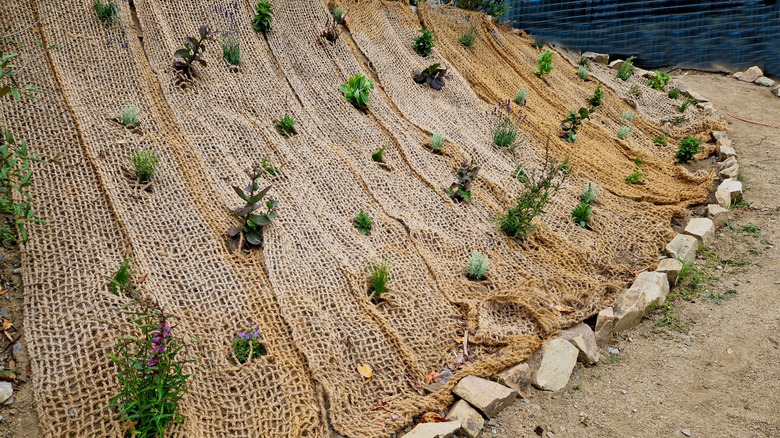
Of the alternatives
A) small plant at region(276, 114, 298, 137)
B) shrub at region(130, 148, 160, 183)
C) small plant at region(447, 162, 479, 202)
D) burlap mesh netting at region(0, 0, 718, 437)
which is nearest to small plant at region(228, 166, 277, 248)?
burlap mesh netting at region(0, 0, 718, 437)

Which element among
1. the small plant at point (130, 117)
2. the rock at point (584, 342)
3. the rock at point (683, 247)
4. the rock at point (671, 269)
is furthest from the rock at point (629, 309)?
the small plant at point (130, 117)

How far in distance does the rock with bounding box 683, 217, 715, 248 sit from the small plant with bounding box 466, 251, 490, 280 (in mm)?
2125

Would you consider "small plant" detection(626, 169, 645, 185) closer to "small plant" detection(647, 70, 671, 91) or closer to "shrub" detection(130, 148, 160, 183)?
"small plant" detection(647, 70, 671, 91)

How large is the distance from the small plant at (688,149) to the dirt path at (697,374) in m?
1.73

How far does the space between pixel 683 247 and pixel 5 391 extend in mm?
4820

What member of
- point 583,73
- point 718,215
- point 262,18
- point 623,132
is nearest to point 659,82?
point 583,73

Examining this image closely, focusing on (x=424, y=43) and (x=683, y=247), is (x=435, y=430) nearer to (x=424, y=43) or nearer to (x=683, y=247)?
(x=683, y=247)

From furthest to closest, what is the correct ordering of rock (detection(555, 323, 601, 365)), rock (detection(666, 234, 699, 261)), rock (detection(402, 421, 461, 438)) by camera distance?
rock (detection(666, 234, 699, 261)) → rock (detection(555, 323, 601, 365)) → rock (detection(402, 421, 461, 438))

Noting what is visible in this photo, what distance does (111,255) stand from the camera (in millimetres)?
3107

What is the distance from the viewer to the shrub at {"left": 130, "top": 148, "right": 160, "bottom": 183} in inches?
142

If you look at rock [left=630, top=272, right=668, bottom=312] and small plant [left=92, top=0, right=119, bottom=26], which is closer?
rock [left=630, top=272, right=668, bottom=312]

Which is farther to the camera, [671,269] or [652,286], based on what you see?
[671,269]

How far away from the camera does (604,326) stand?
11.9 feet

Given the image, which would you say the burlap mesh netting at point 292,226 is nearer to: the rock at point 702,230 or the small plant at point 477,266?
the small plant at point 477,266
